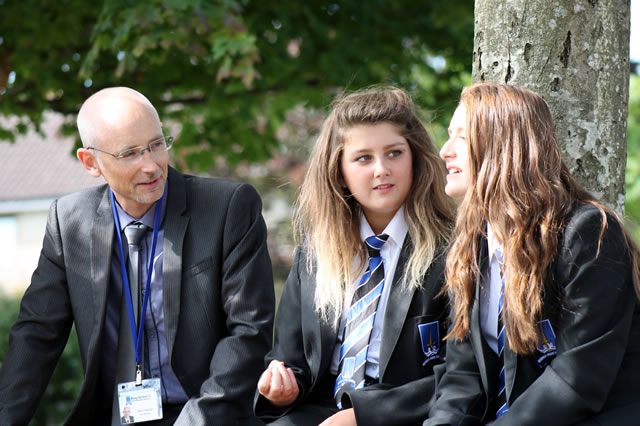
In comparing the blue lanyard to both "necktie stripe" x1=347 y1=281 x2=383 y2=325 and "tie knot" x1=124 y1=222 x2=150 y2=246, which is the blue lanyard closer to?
"tie knot" x1=124 y1=222 x2=150 y2=246

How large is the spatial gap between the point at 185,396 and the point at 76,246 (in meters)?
0.81

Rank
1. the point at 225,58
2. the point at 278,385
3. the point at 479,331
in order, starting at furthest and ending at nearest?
1. the point at 225,58
2. the point at 278,385
3. the point at 479,331

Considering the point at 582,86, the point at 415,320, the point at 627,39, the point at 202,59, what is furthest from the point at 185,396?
the point at 202,59

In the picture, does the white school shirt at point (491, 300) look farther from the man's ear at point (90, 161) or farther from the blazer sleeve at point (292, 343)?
the man's ear at point (90, 161)

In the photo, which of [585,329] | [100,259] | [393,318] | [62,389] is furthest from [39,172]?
[585,329]

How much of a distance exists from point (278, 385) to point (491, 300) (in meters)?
0.90

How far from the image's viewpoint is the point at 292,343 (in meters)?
3.53

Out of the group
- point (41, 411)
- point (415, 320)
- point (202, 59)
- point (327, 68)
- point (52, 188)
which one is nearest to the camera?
point (415, 320)

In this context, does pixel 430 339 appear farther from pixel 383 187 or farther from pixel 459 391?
pixel 383 187

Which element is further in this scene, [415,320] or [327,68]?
[327,68]

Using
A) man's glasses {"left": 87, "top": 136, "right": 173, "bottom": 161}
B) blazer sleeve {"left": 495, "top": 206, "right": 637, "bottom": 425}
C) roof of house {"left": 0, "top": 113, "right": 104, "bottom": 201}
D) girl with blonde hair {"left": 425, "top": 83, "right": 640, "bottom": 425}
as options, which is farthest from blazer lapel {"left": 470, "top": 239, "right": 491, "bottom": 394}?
roof of house {"left": 0, "top": 113, "right": 104, "bottom": 201}

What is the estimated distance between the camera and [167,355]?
11.7ft

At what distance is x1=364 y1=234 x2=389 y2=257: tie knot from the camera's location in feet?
11.5

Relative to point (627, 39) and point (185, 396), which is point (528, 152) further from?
point (185, 396)
